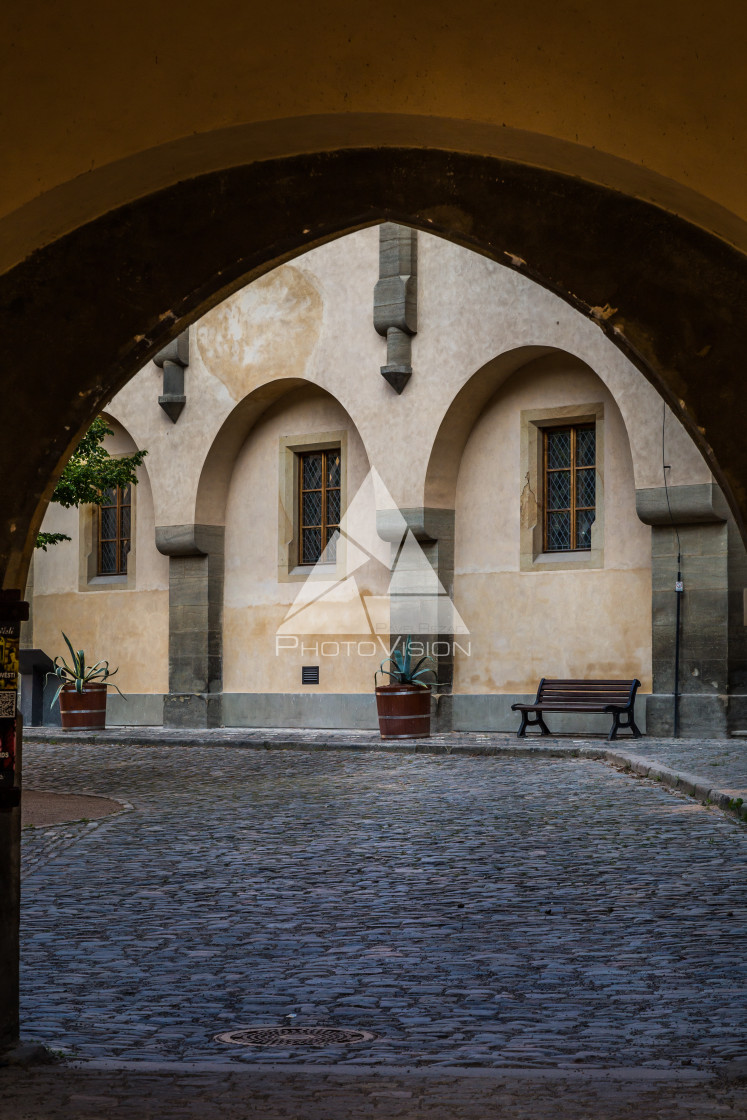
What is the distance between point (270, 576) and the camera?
24.6 m

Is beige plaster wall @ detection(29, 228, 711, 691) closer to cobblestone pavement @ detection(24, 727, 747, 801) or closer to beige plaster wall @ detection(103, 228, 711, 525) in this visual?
beige plaster wall @ detection(103, 228, 711, 525)

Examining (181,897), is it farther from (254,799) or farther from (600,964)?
(254,799)

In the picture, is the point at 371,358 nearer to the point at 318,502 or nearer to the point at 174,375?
the point at 318,502

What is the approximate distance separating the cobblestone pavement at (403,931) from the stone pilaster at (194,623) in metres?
11.8

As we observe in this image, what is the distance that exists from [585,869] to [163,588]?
17.7m

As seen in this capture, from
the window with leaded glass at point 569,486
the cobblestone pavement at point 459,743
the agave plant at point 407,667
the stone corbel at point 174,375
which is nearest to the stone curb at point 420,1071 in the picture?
the cobblestone pavement at point 459,743

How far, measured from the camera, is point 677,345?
464 centimetres

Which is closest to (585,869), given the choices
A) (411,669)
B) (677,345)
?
(677,345)

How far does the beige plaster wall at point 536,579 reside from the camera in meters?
21.0

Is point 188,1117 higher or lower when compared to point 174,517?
lower

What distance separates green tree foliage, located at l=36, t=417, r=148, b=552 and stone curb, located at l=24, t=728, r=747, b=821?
3887mm

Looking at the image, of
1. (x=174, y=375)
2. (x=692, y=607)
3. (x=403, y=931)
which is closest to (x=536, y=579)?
(x=692, y=607)

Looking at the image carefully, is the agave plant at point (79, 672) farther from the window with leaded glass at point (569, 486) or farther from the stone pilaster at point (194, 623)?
the window with leaded glass at point (569, 486)

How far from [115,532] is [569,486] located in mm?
9200
